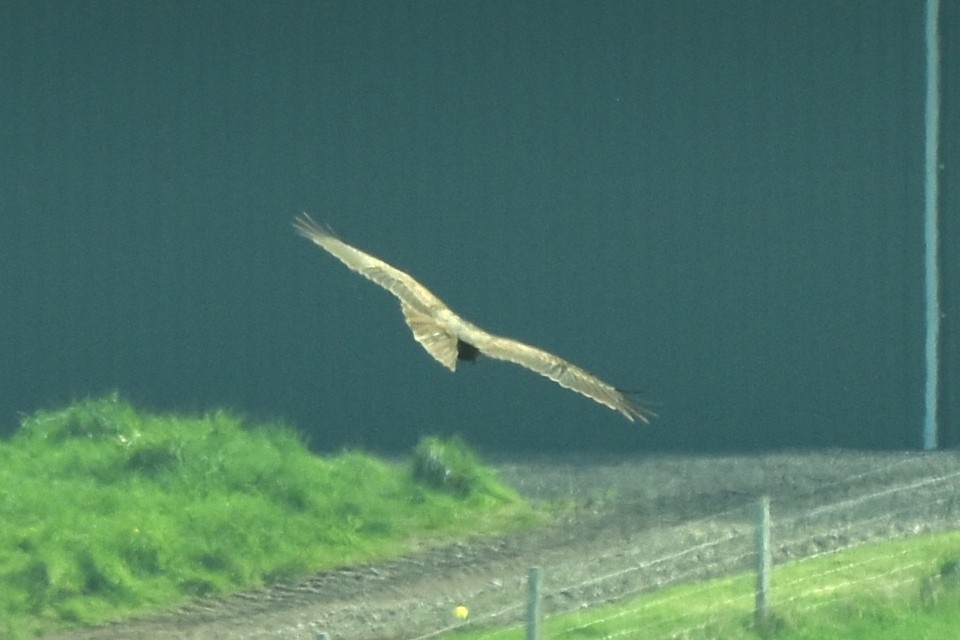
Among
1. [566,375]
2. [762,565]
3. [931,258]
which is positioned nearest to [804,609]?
[762,565]

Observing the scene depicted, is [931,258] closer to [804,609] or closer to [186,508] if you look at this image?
[804,609]

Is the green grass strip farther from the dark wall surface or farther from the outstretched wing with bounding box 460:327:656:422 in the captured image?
the dark wall surface

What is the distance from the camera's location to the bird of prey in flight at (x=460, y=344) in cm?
566

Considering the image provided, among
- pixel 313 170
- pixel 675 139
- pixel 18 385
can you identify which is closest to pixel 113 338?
pixel 18 385

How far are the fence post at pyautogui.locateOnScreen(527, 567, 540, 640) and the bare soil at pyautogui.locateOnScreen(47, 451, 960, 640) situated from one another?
159cm

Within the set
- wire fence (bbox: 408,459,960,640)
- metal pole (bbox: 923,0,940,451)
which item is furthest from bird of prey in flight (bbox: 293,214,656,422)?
metal pole (bbox: 923,0,940,451)

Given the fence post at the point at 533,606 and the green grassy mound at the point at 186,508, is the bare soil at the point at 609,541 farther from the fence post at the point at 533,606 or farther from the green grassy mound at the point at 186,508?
the fence post at the point at 533,606

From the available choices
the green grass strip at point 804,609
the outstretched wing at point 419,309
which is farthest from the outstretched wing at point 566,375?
the green grass strip at point 804,609

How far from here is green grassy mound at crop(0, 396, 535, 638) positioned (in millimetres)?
8773

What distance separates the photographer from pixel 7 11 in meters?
12.4

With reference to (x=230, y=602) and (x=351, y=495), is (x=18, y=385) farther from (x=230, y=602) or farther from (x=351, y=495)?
(x=230, y=602)

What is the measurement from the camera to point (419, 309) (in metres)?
6.43

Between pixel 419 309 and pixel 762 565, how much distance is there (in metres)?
2.20

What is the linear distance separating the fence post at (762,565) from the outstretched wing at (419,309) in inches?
74.8
